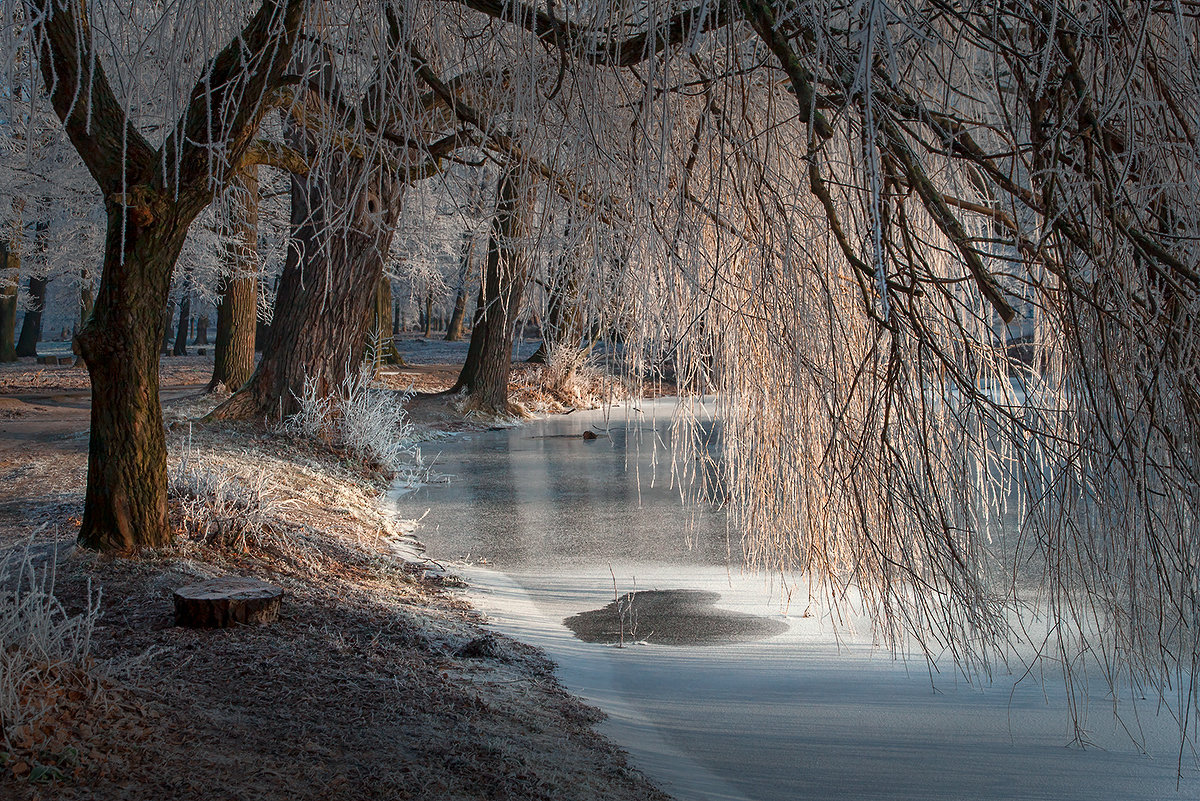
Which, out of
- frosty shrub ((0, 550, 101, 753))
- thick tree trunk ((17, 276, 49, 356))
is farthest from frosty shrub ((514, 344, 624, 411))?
frosty shrub ((0, 550, 101, 753))

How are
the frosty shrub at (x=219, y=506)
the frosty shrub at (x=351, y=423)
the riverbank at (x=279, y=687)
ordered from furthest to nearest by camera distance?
the frosty shrub at (x=351, y=423), the frosty shrub at (x=219, y=506), the riverbank at (x=279, y=687)

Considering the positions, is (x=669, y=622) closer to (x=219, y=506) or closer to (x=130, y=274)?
(x=219, y=506)

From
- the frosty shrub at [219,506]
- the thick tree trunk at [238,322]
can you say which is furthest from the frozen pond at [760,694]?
the thick tree trunk at [238,322]

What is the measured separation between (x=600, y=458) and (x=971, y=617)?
30.9ft

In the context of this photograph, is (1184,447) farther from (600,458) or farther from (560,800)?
(600,458)

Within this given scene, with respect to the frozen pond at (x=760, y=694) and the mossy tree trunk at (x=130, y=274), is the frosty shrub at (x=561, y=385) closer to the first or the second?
the frozen pond at (x=760, y=694)

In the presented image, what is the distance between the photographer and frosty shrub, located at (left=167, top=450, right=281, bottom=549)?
545 cm

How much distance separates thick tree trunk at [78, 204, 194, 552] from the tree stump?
2.76 feet

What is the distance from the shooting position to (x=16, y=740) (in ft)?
8.25

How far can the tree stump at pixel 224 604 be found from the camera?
3.96 meters

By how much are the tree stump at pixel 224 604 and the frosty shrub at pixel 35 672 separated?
0.89m

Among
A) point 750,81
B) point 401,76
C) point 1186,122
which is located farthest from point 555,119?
point 1186,122

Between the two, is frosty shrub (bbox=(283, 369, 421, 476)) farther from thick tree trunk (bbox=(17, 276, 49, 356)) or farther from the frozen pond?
thick tree trunk (bbox=(17, 276, 49, 356))

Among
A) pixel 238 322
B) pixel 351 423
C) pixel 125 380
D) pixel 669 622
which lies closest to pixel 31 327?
pixel 238 322
